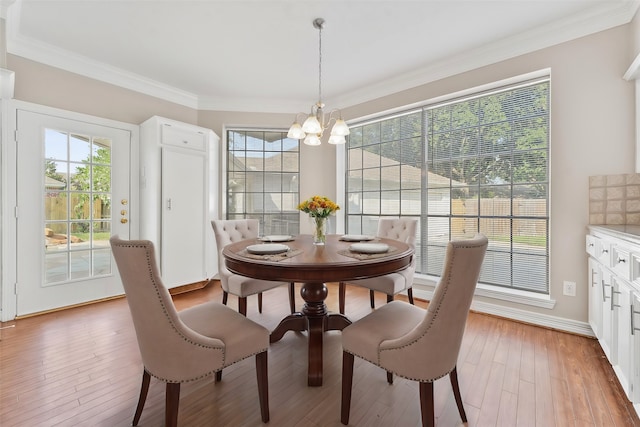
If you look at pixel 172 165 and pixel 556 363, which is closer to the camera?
pixel 556 363

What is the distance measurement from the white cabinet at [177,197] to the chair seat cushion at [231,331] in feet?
6.72

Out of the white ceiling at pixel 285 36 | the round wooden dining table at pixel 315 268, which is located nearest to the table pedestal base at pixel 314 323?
the round wooden dining table at pixel 315 268

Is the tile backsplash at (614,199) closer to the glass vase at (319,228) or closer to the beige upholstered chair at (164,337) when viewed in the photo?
the glass vase at (319,228)

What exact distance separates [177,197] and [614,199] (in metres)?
4.20

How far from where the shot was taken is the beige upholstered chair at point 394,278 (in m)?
2.24

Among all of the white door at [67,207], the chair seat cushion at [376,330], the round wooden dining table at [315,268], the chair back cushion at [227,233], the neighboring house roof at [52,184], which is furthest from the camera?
the neighboring house roof at [52,184]

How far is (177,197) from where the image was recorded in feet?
10.9

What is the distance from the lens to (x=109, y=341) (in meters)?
2.20

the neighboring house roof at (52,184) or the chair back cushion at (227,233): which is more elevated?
the neighboring house roof at (52,184)

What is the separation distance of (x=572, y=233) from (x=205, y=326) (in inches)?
115

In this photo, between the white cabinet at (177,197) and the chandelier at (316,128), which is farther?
the white cabinet at (177,197)

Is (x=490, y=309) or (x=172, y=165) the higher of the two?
(x=172, y=165)

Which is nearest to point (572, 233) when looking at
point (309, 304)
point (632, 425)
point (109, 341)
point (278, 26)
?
point (632, 425)

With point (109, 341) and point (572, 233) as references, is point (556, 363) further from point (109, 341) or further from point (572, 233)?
point (109, 341)
